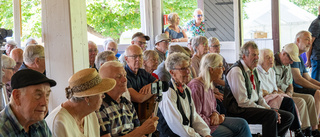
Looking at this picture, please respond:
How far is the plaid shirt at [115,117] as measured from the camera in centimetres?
295

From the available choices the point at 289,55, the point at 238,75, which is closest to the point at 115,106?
the point at 238,75

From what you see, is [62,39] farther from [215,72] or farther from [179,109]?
[215,72]

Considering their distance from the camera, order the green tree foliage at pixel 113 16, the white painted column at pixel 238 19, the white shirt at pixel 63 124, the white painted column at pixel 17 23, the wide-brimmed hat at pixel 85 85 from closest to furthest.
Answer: the white shirt at pixel 63 124, the wide-brimmed hat at pixel 85 85, the white painted column at pixel 238 19, the white painted column at pixel 17 23, the green tree foliage at pixel 113 16

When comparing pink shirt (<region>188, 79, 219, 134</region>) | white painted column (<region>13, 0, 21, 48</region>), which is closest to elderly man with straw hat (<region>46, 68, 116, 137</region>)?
pink shirt (<region>188, 79, 219, 134</region>)

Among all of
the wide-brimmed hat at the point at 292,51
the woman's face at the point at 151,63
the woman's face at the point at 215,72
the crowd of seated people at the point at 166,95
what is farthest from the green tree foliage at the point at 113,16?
the woman's face at the point at 215,72

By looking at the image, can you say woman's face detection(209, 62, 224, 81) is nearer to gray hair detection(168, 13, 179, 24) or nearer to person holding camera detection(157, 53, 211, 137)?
person holding camera detection(157, 53, 211, 137)

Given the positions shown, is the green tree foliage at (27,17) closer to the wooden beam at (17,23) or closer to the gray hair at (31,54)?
the wooden beam at (17,23)

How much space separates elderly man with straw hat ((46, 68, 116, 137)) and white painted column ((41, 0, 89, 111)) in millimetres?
930

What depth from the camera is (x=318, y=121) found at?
19.1ft

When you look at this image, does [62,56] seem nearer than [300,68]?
Yes

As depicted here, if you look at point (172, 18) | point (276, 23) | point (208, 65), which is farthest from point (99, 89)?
point (276, 23)

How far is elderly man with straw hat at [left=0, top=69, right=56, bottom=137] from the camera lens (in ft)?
6.73

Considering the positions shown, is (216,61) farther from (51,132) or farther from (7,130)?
(7,130)

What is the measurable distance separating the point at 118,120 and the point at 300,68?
13.3 feet
